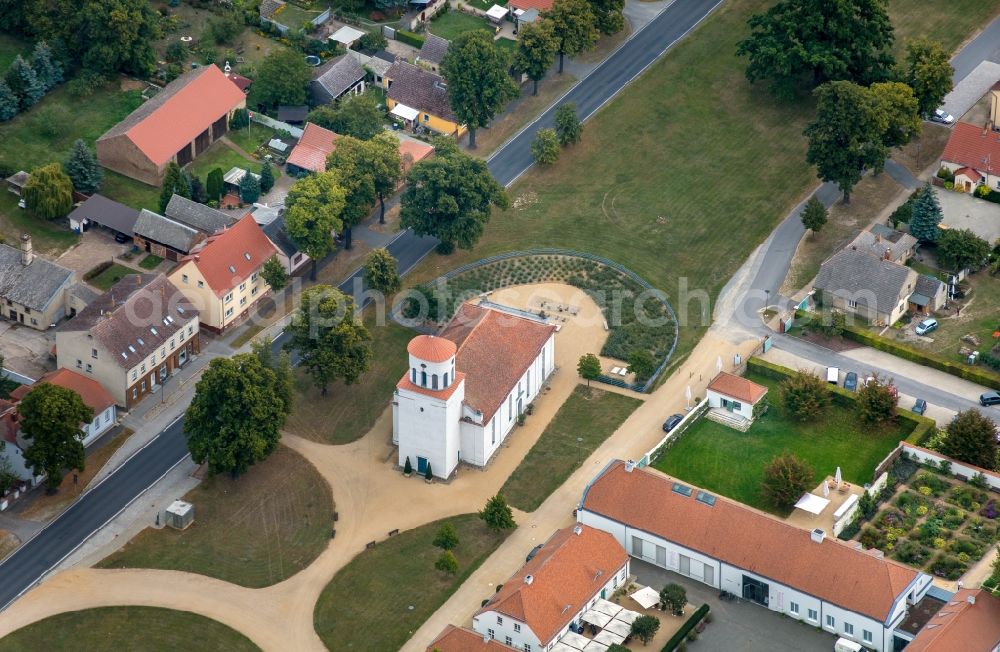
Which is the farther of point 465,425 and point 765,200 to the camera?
point 765,200

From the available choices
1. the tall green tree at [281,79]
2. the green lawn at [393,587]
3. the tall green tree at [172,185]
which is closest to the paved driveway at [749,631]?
the green lawn at [393,587]

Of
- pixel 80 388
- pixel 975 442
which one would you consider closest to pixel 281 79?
pixel 80 388

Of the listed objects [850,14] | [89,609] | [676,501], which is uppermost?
[850,14]

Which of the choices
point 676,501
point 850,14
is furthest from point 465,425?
point 850,14

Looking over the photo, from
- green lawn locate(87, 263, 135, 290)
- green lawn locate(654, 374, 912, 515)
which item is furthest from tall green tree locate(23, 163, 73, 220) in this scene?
green lawn locate(654, 374, 912, 515)

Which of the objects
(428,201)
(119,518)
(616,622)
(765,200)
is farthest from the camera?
(765,200)

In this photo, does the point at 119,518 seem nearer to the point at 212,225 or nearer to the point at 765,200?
the point at 212,225

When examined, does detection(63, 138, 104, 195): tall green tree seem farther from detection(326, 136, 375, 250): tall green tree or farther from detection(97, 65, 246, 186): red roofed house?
detection(326, 136, 375, 250): tall green tree
